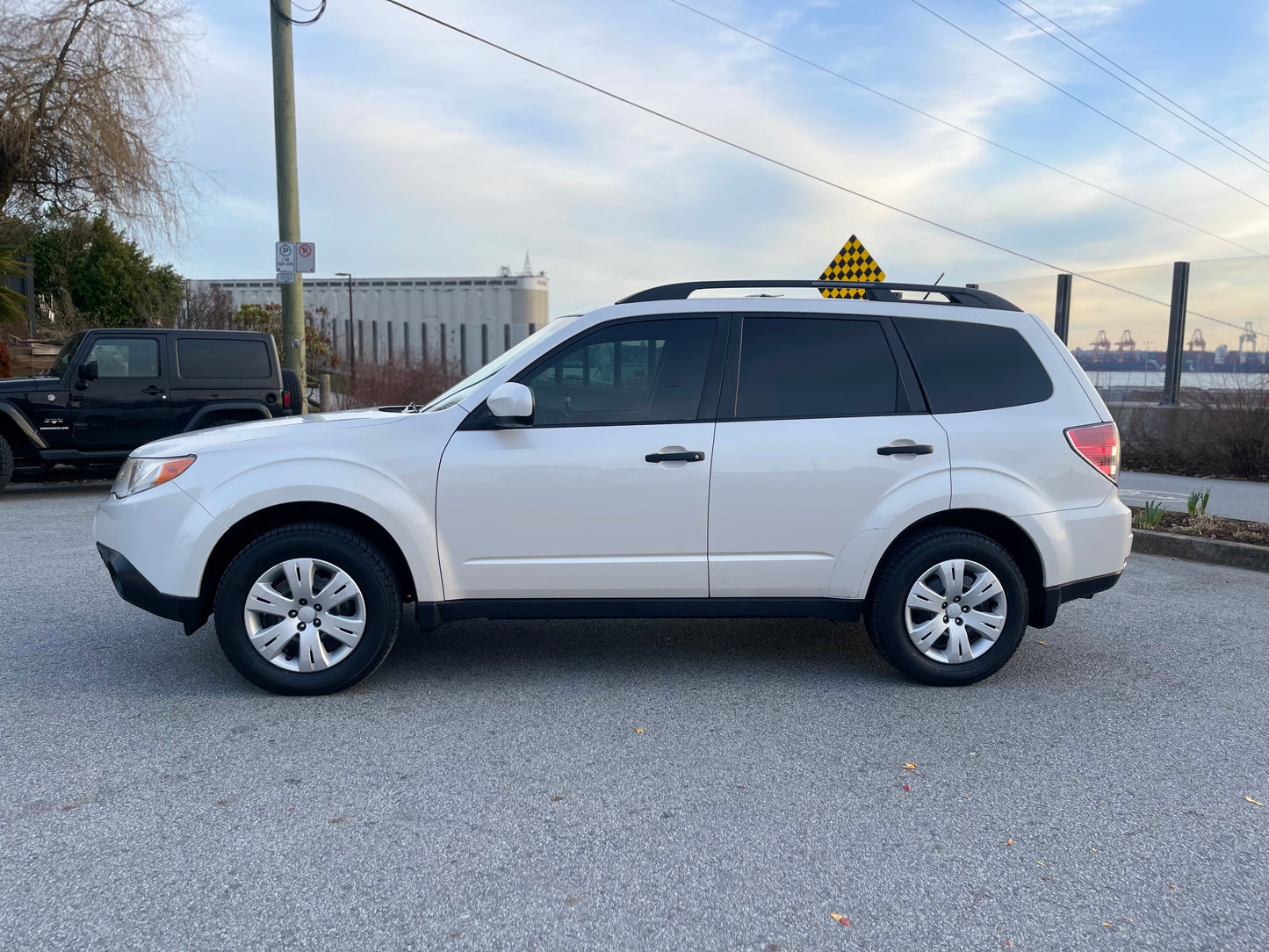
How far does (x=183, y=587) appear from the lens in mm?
4387

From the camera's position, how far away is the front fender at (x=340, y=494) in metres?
4.37

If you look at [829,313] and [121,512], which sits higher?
[829,313]

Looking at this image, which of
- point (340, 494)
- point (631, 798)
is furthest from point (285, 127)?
point (631, 798)

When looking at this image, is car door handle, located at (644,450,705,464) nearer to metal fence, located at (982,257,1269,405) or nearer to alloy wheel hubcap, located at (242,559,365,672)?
alloy wheel hubcap, located at (242,559,365,672)

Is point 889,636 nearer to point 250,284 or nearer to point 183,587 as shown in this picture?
point 183,587

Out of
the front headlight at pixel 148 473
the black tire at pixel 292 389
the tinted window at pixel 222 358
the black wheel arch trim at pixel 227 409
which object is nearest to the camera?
the front headlight at pixel 148 473

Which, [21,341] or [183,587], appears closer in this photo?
[183,587]

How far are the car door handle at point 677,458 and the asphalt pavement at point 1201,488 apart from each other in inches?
300

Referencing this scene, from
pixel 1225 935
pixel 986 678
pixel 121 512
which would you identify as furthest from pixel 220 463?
Answer: pixel 1225 935

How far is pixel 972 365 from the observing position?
4.82 m

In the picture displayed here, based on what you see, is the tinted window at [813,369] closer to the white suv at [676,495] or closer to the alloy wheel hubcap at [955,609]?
the white suv at [676,495]

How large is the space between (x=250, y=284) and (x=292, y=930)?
53.3m

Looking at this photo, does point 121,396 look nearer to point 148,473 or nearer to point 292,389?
point 292,389

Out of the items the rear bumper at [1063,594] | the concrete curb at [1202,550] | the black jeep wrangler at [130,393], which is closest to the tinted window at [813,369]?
the rear bumper at [1063,594]
